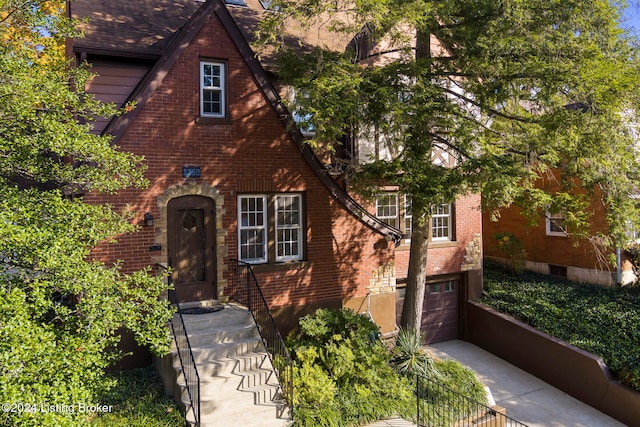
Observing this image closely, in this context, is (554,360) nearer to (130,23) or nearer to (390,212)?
(390,212)

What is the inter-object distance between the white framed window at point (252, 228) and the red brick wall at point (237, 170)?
287 millimetres

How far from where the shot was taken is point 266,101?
36.3 feet

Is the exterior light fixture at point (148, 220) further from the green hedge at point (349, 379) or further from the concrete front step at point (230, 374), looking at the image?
the green hedge at point (349, 379)

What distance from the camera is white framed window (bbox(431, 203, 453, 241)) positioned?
15.1m

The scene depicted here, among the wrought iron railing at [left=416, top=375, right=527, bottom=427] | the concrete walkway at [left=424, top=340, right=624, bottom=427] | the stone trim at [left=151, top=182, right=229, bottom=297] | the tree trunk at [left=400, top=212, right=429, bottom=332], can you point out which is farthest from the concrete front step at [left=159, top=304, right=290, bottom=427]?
the concrete walkway at [left=424, top=340, right=624, bottom=427]

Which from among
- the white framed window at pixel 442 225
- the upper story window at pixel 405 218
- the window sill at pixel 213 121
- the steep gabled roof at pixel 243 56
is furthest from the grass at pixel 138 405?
the white framed window at pixel 442 225

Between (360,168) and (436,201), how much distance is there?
2.52 m

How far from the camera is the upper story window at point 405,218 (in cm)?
1430

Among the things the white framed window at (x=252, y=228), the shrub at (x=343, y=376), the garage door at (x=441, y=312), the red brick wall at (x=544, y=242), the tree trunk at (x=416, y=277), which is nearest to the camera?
the shrub at (x=343, y=376)

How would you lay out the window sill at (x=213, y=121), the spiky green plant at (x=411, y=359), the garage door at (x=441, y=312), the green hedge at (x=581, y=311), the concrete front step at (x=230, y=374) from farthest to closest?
1. the garage door at (x=441, y=312)
2. the green hedge at (x=581, y=311)
3. the window sill at (x=213, y=121)
4. the spiky green plant at (x=411, y=359)
5. the concrete front step at (x=230, y=374)

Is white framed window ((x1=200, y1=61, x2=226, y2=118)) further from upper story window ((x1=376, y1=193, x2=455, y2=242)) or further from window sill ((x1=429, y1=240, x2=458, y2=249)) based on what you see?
window sill ((x1=429, y1=240, x2=458, y2=249))

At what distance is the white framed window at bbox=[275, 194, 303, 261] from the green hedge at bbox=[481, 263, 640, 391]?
739cm

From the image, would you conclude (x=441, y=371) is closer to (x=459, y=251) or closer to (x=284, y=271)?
(x=284, y=271)

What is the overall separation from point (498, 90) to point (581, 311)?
26.4ft
